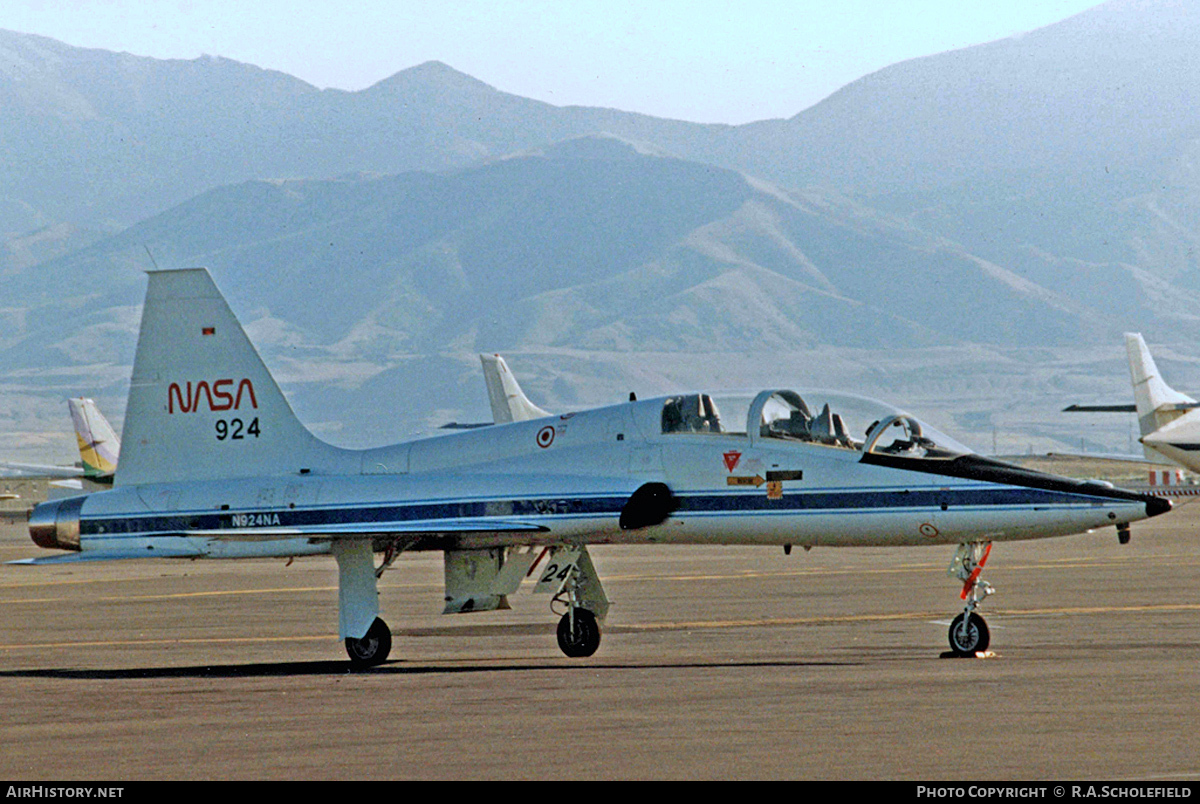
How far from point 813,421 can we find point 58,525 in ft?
28.8

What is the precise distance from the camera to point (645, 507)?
19.4m

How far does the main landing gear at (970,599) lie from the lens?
1875 cm

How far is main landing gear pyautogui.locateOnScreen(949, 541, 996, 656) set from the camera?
18750 mm

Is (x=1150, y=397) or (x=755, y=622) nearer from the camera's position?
(x=755, y=622)

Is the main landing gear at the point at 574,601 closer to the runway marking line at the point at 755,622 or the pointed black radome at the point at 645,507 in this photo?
the pointed black radome at the point at 645,507

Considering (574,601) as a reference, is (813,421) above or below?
above

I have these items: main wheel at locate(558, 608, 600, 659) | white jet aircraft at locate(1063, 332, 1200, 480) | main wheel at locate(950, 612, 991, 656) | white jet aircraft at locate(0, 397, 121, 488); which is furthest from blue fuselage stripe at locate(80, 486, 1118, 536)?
white jet aircraft at locate(1063, 332, 1200, 480)

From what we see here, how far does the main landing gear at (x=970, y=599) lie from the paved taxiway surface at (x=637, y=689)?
34cm

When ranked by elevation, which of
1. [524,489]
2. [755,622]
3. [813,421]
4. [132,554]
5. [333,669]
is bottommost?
[333,669]

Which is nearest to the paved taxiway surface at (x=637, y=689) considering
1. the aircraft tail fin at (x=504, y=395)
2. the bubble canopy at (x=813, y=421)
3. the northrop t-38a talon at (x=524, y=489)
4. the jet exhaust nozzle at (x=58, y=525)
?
the northrop t-38a talon at (x=524, y=489)

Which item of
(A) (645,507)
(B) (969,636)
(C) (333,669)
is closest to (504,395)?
(C) (333,669)

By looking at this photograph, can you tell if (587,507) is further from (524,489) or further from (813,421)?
(813,421)

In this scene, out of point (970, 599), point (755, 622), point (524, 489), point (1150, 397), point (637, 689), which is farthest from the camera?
point (1150, 397)
